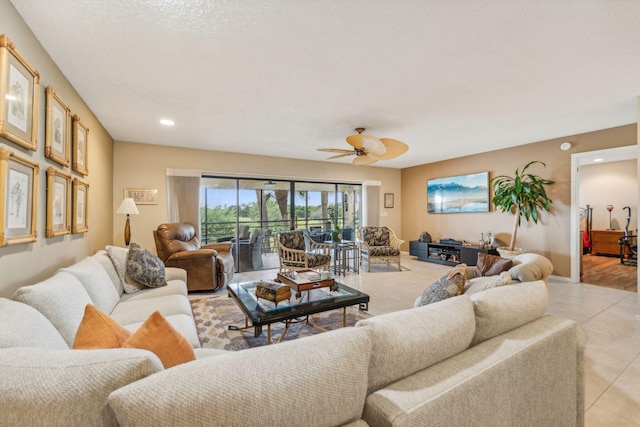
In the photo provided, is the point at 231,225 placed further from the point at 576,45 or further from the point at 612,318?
the point at 612,318

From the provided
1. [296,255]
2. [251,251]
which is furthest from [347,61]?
[251,251]

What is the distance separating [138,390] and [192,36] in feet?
7.00

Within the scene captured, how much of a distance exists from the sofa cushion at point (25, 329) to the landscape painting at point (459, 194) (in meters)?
6.43

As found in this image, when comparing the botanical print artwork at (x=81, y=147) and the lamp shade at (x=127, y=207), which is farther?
the lamp shade at (x=127, y=207)

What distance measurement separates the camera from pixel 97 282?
206 centimetres

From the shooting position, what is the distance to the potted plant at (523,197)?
4.62 m

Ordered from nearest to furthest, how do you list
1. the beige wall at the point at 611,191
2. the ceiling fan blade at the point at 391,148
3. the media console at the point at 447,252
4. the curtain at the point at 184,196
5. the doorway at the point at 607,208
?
the ceiling fan blade at the point at 391,148 < the curtain at the point at 184,196 < the media console at the point at 447,252 < the doorway at the point at 607,208 < the beige wall at the point at 611,191

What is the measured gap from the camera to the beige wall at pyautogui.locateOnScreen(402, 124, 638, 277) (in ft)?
14.2

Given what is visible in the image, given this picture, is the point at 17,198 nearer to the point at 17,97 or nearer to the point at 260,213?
the point at 17,97

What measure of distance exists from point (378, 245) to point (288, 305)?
13.0 ft

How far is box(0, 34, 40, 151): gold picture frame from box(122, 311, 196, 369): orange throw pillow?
1.47 meters

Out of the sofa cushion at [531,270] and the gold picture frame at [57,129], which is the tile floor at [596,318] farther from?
the gold picture frame at [57,129]

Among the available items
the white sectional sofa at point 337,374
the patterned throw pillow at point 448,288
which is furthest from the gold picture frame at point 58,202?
the patterned throw pillow at point 448,288

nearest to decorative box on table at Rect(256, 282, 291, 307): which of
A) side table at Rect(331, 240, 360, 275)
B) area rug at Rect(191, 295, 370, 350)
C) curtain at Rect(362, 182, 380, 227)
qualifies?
area rug at Rect(191, 295, 370, 350)
